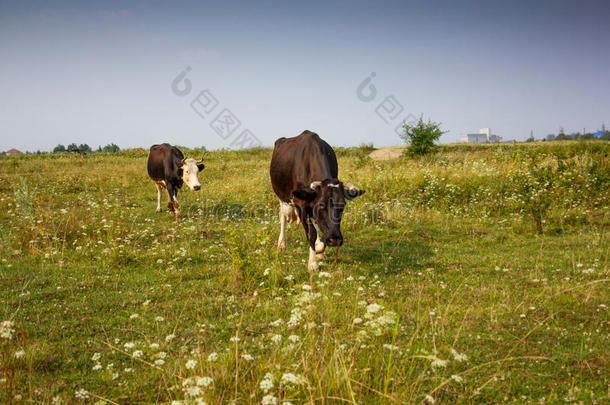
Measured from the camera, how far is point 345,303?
5.00 meters

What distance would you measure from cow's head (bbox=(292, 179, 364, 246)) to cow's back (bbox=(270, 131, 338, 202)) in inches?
25.8

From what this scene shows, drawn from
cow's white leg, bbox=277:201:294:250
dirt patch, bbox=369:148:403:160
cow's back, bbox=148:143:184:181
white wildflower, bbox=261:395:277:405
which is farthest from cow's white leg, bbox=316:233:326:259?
dirt patch, bbox=369:148:403:160

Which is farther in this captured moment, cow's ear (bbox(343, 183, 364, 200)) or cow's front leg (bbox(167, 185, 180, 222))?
cow's front leg (bbox(167, 185, 180, 222))

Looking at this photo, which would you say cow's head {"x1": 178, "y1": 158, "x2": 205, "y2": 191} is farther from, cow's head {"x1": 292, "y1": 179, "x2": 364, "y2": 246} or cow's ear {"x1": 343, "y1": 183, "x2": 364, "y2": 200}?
cow's ear {"x1": 343, "y1": 183, "x2": 364, "y2": 200}

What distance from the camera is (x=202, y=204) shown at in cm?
1370

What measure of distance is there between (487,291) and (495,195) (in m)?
6.99

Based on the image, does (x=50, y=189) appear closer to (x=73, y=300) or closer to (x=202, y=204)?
(x=202, y=204)

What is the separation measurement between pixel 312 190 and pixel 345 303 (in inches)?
89.6

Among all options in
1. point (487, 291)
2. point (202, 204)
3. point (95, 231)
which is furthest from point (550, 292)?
point (202, 204)

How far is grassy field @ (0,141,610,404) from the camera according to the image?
10.7ft

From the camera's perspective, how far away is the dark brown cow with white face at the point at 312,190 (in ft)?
20.9

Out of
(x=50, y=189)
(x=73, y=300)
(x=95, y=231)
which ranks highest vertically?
(x=50, y=189)

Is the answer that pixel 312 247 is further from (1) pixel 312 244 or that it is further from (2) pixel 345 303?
(2) pixel 345 303

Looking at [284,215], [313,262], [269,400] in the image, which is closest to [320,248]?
[313,262]
